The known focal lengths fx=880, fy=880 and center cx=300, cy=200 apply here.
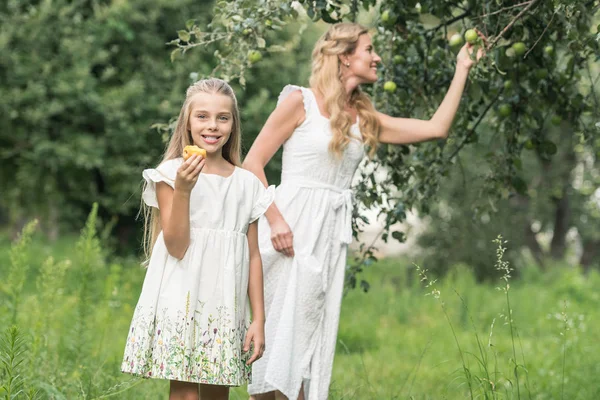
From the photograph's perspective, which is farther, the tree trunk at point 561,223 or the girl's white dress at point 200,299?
the tree trunk at point 561,223

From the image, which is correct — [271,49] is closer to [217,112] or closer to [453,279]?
[217,112]

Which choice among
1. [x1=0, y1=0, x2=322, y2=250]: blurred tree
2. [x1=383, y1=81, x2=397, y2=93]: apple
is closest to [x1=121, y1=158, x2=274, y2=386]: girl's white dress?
[x1=383, y1=81, x2=397, y2=93]: apple

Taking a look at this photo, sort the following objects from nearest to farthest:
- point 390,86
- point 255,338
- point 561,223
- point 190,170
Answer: point 190,170 < point 255,338 < point 390,86 < point 561,223

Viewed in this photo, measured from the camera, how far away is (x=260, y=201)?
291 cm

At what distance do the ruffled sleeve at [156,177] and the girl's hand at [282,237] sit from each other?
30.2 inches

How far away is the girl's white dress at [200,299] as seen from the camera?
264 centimetres

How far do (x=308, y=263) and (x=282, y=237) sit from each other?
152 mm

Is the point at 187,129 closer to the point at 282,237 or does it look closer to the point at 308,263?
the point at 282,237

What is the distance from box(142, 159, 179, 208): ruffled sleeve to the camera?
267 centimetres

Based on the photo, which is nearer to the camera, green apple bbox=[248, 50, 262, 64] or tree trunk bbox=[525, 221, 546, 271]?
green apple bbox=[248, 50, 262, 64]

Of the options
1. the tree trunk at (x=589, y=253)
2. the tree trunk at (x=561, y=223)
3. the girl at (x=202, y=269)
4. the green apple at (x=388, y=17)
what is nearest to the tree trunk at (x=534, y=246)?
the tree trunk at (x=561, y=223)

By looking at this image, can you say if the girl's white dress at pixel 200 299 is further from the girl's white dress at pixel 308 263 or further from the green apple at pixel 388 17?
the green apple at pixel 388 17

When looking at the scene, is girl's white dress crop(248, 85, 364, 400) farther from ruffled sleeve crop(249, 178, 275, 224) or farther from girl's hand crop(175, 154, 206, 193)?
girl's hand crop(175, 154, 206, 193)

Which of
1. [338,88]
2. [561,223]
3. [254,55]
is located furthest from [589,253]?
[254,55]
